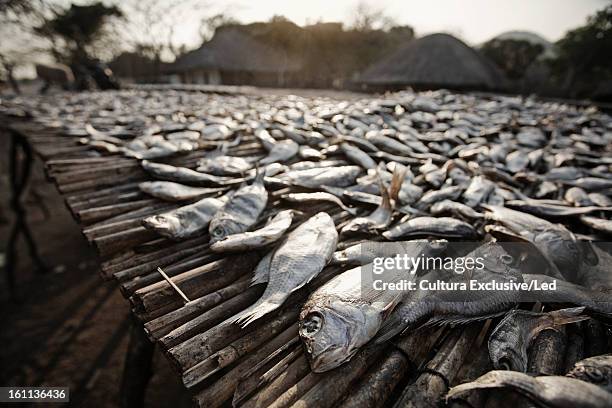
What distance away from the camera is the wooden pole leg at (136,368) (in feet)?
7.84

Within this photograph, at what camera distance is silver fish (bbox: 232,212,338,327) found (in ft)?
4.76

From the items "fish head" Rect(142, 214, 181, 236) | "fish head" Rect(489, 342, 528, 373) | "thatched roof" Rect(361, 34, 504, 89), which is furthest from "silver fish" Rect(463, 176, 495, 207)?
"thatched roof" Rect(361, 34, 504, 89)

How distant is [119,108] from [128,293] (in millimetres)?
7935

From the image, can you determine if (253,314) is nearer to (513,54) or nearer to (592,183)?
(592,183)

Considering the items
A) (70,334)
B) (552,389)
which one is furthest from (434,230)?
(70,334)

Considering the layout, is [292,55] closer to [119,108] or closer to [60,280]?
[119,108]

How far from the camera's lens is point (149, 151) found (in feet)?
11.1

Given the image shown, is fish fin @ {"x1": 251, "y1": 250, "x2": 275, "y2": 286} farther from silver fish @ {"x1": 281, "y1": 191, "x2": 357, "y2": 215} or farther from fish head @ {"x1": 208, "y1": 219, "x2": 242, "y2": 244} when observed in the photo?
silver fish @ {"x1": 281, "y1": 191, "x2": 357, "y2": 215}

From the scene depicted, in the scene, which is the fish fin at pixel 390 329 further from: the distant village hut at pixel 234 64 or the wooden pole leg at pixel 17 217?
the distant village hut at pixel 234 64

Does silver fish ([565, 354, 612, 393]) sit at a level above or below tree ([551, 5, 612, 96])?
below

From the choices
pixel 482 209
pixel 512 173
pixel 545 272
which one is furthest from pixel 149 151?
pixel 512 173

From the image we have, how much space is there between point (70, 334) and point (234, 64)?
30.1m

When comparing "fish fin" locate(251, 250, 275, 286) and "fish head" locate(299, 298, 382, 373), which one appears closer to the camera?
"fish head" locate(299, 298, 382, 373)

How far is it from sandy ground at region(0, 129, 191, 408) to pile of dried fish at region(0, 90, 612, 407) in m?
2.51
